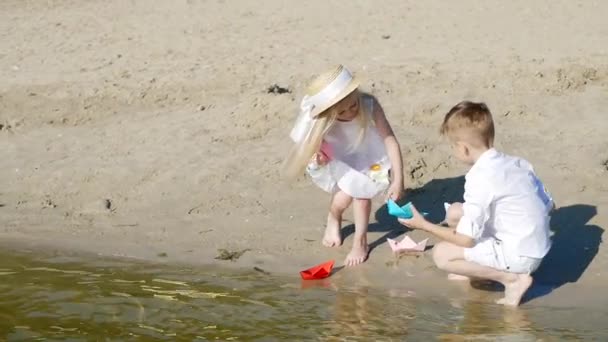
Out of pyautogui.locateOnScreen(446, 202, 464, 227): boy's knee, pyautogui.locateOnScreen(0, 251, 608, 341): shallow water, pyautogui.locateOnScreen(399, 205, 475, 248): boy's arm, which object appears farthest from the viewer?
pyautogui.locateOnScreen(446, 202, 464, 227): boy's knee

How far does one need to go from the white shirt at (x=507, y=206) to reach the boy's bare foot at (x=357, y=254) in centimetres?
85

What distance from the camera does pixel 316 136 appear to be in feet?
18.5

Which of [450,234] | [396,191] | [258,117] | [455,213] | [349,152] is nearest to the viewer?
[450,234]

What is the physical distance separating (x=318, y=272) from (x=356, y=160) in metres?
0.68

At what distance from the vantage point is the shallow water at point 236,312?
15.8 feet

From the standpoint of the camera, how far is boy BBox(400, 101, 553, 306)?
498cm

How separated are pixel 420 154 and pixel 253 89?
1.94 meters

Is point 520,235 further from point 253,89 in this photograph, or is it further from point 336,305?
point 253,89

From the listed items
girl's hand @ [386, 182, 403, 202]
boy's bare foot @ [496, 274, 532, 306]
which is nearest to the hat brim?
girl's hand @ [386, 182, 403, 202]

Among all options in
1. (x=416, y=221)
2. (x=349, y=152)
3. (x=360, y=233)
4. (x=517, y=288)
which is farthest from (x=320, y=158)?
(x=517, y=288)

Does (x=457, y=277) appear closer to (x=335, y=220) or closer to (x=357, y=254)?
(x=357, y=254)

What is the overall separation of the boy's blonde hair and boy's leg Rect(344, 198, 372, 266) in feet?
2.88

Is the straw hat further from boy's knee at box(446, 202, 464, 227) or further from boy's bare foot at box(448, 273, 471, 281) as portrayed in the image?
boy's bare foot at box(448, 273, 471, 281)

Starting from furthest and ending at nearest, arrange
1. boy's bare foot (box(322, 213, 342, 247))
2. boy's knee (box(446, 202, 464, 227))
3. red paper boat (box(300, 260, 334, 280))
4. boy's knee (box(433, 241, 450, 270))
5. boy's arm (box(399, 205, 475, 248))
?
boy's bare foot (box(322, 213, 342, 247)), red paper boat (box(300, 260, 334, 280)), boy's knee (box(446, 202, 464, 227)), boy's knee (box(433, 241, 450, 270)), boy's arm (box(399, 205, 475, 248))
